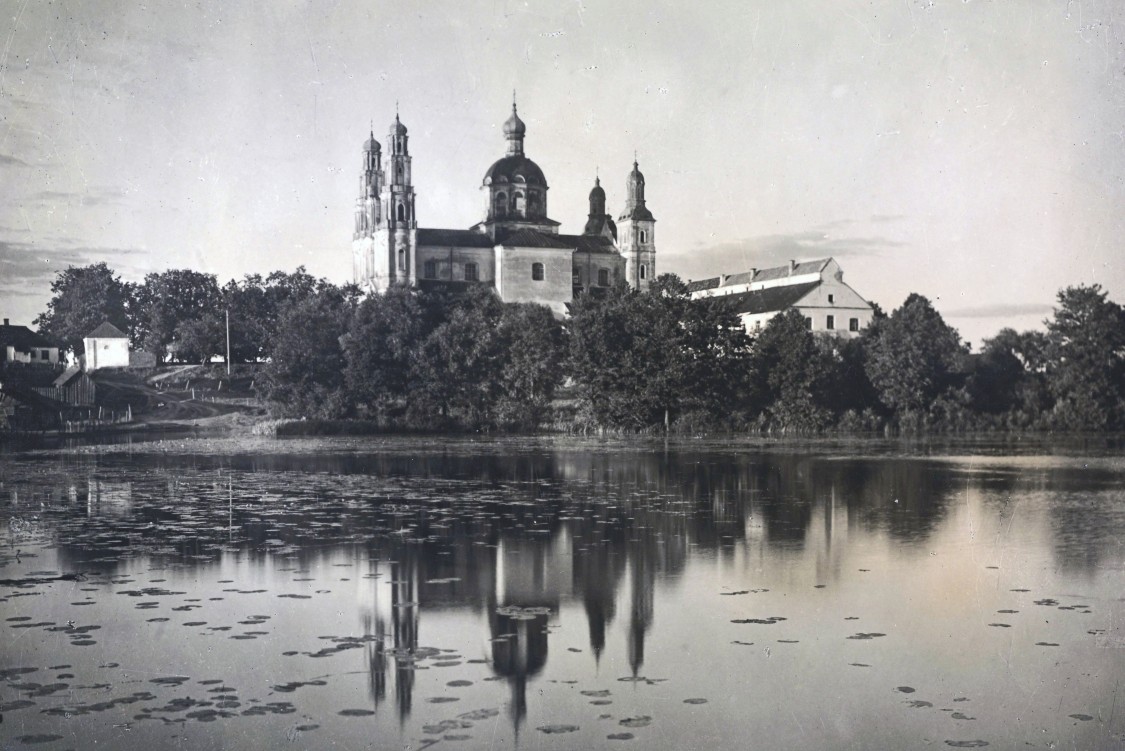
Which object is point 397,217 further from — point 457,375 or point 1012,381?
point 1012,381

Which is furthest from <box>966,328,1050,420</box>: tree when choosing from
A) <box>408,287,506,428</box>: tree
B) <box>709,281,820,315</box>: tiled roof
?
<box>408,287,506,428</box>: tree

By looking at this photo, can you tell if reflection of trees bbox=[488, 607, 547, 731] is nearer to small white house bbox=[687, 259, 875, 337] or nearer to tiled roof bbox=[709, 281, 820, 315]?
small white house bbox=[687, 259, 875, 337]

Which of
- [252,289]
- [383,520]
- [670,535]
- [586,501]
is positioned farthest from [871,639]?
[252,289]

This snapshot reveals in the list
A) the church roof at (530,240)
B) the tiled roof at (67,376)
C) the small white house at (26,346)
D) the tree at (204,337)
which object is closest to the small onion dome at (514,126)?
the church roof at (530,240)

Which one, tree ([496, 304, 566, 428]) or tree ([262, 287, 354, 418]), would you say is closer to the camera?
tree ([262, 287, 354, 418])

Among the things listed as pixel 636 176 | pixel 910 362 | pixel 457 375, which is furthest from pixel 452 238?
pixel 910 362

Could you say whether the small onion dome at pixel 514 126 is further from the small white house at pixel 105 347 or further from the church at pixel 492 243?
the small white house at pixel 105 347
